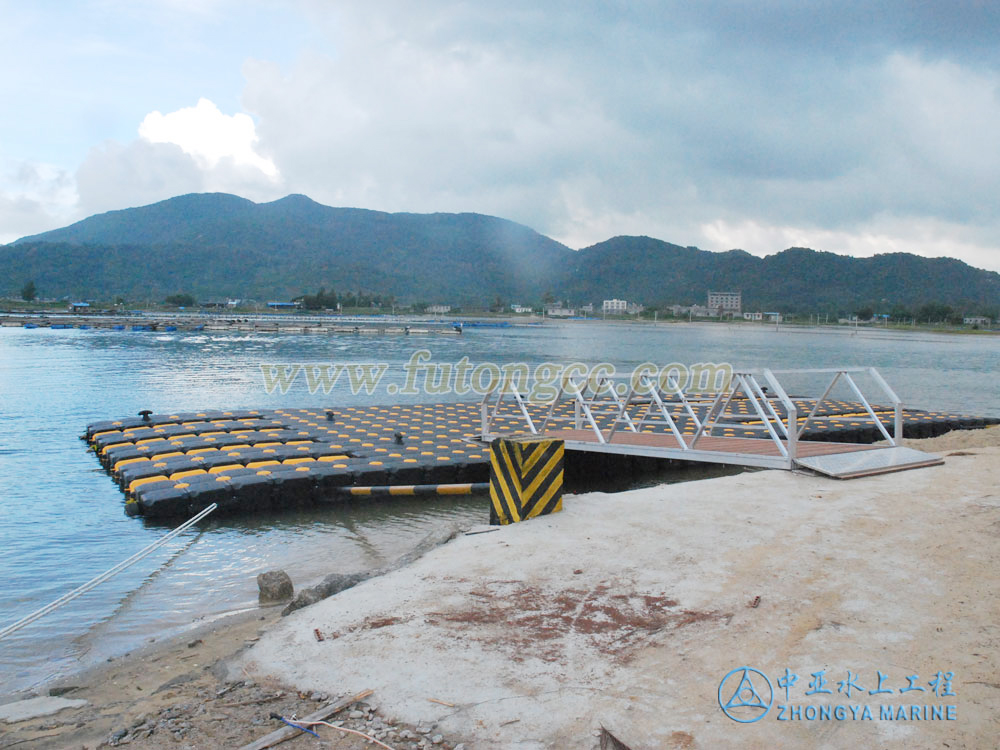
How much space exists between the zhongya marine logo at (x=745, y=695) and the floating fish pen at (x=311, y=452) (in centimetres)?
864

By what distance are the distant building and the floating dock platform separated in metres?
153

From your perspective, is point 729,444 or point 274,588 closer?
point 274,588

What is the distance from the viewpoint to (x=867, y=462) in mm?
10141

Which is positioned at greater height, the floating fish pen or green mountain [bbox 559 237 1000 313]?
green mountain [bbox 559 237 1000 313]

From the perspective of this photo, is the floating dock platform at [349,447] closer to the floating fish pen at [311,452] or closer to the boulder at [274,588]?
the floating fish pen at [311,452]

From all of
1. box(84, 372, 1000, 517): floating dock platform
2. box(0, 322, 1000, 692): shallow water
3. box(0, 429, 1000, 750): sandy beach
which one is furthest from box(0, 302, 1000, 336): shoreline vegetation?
box(0, 429, 1000, 750): sandy beach

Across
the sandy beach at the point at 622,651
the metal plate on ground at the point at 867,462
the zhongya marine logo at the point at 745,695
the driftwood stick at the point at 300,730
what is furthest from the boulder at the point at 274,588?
the metal plate on ground at the point at 867,462

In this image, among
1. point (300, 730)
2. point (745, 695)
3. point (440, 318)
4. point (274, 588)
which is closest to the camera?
point (300, 730)

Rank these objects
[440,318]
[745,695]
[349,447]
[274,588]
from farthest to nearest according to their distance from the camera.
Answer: [440,318] < [349,447] < [274,588] < [745,695]

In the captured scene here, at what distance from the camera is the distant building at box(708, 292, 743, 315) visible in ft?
547

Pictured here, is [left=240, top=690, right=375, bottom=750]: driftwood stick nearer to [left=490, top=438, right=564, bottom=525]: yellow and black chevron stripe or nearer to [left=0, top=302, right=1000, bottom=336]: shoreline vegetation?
[left=490, top=438, right=564, bottom=525]: yellow and black chevron stripe

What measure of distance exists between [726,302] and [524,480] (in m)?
172

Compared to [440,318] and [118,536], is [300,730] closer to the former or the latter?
[118,536]

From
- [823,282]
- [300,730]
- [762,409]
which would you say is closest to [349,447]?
[762,409]
